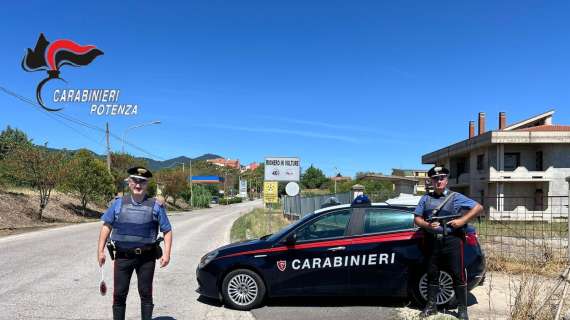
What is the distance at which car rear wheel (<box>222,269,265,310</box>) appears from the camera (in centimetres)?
668

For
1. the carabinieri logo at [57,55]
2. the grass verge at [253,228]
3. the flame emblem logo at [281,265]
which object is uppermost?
the carabinieri logo at [57,55]

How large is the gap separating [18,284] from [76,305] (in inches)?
81.4

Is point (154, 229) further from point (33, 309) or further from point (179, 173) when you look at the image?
point (179, 173)

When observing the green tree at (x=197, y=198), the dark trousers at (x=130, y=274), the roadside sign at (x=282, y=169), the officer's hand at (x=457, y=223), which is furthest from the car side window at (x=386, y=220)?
the green tree at (x=197, y=198)

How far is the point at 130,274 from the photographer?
500 centimetres

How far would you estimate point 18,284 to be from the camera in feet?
26.8

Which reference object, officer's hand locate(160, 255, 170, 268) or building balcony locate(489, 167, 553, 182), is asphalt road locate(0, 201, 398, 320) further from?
building balcony locate(489, 167, 553, 182)

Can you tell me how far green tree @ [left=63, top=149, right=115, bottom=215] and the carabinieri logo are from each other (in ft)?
18.2

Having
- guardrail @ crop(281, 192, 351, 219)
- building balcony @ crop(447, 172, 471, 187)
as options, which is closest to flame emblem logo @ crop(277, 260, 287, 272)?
guardrail @ crop(281, 192, 351, 219)

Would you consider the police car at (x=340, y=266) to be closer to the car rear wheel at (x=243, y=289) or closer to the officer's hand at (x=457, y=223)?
the car rear wheel at (x=243, y=289)

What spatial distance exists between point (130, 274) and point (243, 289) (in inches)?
81.3

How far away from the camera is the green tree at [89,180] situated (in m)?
30.0

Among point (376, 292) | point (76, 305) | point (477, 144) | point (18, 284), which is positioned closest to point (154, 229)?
point (76, 305)

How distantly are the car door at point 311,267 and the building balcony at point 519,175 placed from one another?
35059mm
